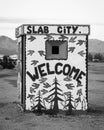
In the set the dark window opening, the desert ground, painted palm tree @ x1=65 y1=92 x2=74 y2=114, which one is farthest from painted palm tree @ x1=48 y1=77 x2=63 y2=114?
the dark window opening

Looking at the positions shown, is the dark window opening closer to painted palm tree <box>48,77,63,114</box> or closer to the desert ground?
painted palm tree <box>48,77,63,114</box>

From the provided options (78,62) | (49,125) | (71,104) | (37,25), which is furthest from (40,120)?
(37,25)

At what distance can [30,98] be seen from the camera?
11.9m

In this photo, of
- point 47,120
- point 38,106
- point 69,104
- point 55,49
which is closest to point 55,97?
point 69,104

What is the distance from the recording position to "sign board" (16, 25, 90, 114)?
1176cm

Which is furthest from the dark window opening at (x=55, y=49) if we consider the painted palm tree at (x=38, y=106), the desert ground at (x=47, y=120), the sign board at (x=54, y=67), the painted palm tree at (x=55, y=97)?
the desert ground at (x=47, y=120)

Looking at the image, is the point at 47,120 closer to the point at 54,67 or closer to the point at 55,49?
the point at 54,67

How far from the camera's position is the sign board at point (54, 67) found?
1176cm

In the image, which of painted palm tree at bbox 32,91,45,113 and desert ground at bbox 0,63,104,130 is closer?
desert ground at bbox 0,63,104,130

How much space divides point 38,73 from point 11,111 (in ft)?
5.97

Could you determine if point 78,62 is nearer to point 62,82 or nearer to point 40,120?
point 62,82

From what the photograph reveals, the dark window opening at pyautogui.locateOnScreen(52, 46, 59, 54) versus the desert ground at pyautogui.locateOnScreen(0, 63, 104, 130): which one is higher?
the dark window opening at pyautogui.locateOnScreen(52, 46, 59, 54)

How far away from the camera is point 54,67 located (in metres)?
11.8

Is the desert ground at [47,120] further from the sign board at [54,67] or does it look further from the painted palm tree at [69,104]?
the sign board at [54,67]
